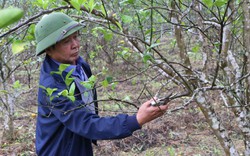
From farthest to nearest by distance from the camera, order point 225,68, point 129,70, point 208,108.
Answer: point 129,70
point 225,68
point 208,108

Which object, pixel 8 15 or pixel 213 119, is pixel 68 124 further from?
pixel 8 15

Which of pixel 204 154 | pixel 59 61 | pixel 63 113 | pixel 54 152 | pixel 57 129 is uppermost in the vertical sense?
pixel 59 61

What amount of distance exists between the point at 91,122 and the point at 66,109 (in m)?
0.18

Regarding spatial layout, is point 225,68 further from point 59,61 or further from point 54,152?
point 54,152

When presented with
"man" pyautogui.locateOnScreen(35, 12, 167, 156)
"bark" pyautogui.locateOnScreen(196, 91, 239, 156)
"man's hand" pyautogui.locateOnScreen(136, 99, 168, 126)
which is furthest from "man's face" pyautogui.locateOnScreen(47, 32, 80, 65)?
"bark" pyautogui.locateOnScreen(196, 91, 239, 156)

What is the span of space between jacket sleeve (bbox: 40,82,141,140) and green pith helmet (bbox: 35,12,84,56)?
278 mm

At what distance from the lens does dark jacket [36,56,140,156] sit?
1.70 m

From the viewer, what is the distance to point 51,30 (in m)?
1.91

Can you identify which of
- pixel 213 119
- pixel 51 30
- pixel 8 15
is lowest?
pixel 213 119

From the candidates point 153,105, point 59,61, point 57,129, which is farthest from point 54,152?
point 153,105

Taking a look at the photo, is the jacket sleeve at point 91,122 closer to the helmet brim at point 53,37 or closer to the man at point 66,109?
the man at point 66,109

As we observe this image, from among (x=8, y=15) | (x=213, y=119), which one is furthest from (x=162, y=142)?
(x=8, y=15)

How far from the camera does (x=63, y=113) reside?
184cm

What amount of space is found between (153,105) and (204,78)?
0.59 metres
